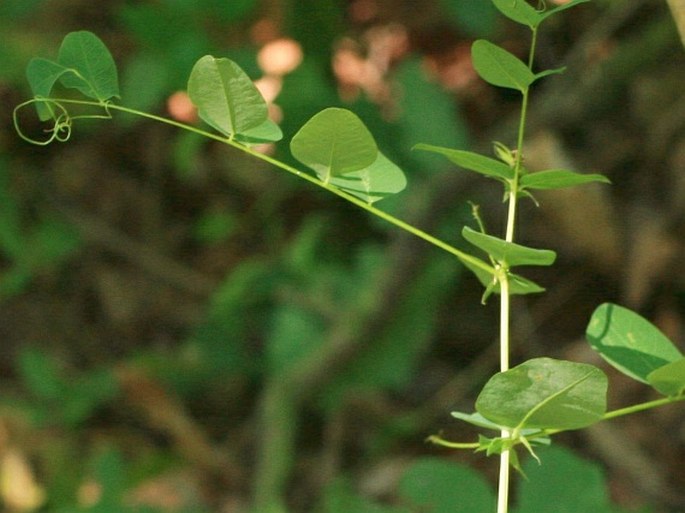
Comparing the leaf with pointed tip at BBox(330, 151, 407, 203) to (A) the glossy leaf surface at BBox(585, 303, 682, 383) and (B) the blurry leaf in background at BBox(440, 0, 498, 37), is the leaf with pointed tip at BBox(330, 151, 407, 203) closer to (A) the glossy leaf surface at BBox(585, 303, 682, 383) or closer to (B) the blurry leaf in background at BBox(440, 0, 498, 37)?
(A) the glossy leaf surface at BBox(585, 303, 682, 383)

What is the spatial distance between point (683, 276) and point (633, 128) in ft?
0.90

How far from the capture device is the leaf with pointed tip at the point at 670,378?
511 millimetres

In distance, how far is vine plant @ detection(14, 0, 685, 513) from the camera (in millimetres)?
484

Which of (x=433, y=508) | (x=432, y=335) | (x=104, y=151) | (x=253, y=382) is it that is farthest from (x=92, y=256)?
(x=433, y=508)

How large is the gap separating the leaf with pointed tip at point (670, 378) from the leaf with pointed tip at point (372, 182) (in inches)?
5.4

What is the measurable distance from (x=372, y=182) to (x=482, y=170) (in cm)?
6

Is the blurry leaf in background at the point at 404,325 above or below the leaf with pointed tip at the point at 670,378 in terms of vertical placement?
above

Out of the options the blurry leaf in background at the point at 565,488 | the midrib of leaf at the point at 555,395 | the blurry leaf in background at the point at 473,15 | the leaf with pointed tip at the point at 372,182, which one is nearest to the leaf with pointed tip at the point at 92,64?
the leaf with pointed tip at the point at 372,182

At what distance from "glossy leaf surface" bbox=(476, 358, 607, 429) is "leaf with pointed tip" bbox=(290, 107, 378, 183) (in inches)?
4.6

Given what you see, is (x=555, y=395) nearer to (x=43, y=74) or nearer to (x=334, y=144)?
(x=334, y=144)

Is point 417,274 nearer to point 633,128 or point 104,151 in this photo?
point 633,128

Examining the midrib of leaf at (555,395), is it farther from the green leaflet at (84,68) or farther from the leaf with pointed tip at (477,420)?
the green leaflet at (84,68)

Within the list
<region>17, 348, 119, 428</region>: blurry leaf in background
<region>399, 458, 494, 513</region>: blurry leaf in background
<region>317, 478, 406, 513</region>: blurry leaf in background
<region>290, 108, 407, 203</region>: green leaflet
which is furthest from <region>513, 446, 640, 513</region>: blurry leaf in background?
<region>17, 348, 119, 428</region>: blurry leaf in background

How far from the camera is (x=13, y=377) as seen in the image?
2.26 metres
